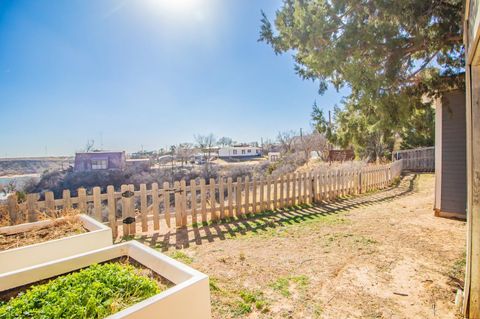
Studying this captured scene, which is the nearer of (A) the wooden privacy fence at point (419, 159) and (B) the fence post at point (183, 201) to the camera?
(B) the fence post at point (183, 201)

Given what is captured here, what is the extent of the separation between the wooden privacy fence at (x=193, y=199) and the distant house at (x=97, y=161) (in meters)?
27.3

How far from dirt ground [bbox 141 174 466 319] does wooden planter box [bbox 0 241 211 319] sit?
101cm

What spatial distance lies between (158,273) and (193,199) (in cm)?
369

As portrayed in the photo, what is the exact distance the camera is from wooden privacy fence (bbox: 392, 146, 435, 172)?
53.0 feet

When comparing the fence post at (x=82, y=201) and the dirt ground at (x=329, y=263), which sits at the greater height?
the fence post at (x=82, y=201)

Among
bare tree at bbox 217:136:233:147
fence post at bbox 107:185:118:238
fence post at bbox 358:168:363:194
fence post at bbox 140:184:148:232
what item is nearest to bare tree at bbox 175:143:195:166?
bare tree at bbox 217:136:233:147

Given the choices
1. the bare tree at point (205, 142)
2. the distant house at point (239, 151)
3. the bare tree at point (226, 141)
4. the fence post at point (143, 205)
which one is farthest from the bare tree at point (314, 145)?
the distant house at point (239, 151)

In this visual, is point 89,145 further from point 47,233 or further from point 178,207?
point 47,233

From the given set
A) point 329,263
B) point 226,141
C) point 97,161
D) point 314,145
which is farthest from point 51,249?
point 226,141

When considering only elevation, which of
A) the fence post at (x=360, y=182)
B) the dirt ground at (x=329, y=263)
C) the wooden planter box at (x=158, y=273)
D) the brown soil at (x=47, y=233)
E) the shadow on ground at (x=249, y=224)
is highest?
the wooden planter box at (x=158, y=273)

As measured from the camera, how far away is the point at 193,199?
5.57 meters

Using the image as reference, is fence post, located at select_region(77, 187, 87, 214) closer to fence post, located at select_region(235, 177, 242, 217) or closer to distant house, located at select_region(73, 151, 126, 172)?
fence post, located at select_region(235, 177, 242, 217)

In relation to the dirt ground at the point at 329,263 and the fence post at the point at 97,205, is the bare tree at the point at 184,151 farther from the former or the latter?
the dirt ground at the point at 329,263

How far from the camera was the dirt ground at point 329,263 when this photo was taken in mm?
2539
